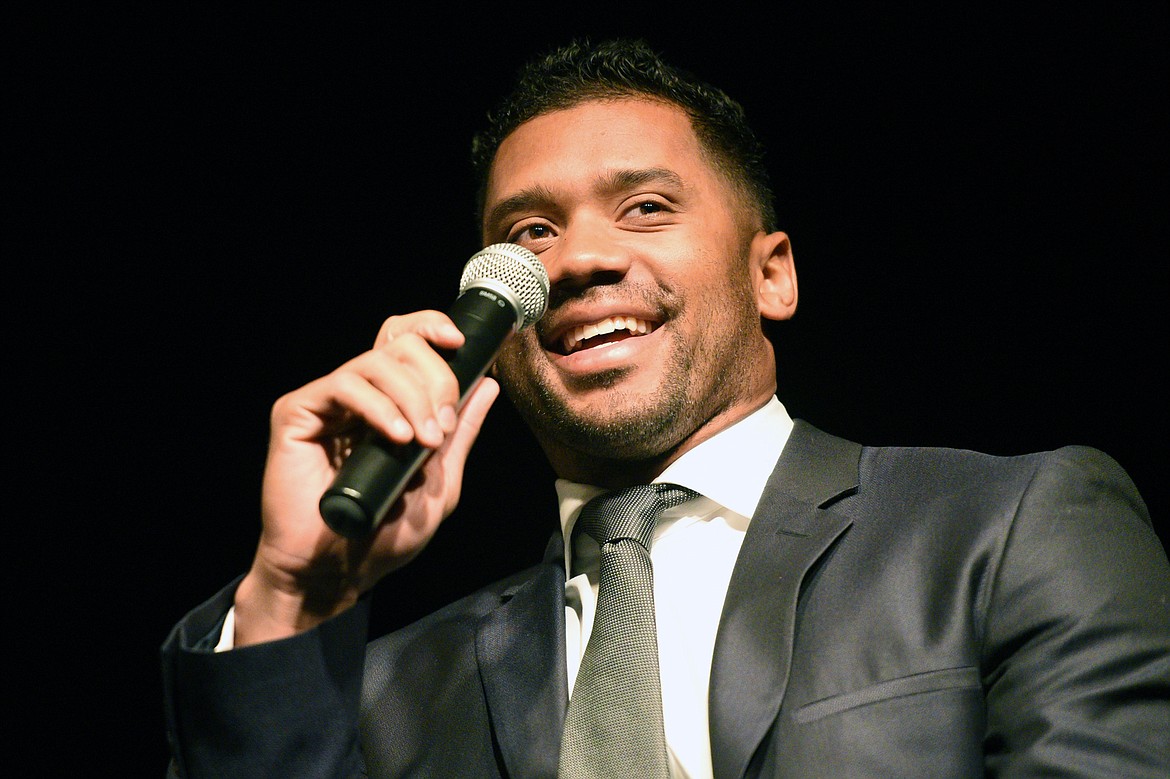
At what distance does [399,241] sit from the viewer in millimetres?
2572

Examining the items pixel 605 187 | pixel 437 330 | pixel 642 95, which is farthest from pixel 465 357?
pixel 642 95

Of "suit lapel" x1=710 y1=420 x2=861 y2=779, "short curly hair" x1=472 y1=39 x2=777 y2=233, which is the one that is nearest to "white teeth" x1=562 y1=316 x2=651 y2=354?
"suit lapel" x1=710 y1=420 x2=861 y2=779

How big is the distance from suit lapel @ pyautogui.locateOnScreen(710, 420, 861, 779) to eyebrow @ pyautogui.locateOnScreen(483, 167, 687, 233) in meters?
0.51

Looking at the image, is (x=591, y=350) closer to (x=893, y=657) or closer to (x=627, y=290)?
(x=627, y=290)

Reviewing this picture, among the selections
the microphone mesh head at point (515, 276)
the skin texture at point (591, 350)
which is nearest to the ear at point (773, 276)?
the skin texture at point (591, 350)

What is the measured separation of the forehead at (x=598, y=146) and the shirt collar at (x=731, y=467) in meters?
0.47

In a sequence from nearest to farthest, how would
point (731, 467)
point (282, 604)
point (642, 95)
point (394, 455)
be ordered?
point (394, 455), point (282, 604), point (731, 467), point (642, 95)

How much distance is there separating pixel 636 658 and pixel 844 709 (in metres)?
0.29

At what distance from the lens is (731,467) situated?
1600 millimetres

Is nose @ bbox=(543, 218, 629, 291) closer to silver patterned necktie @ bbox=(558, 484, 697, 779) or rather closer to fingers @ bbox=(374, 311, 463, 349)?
silver patterned necktie @ bbox=(558, 484, 697, 779)

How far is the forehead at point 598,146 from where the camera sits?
178 centimetres

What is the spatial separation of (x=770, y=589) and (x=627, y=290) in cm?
54

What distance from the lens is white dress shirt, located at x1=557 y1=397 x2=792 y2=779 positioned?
1.35 m

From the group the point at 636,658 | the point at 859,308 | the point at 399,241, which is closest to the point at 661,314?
the point at 636,658
